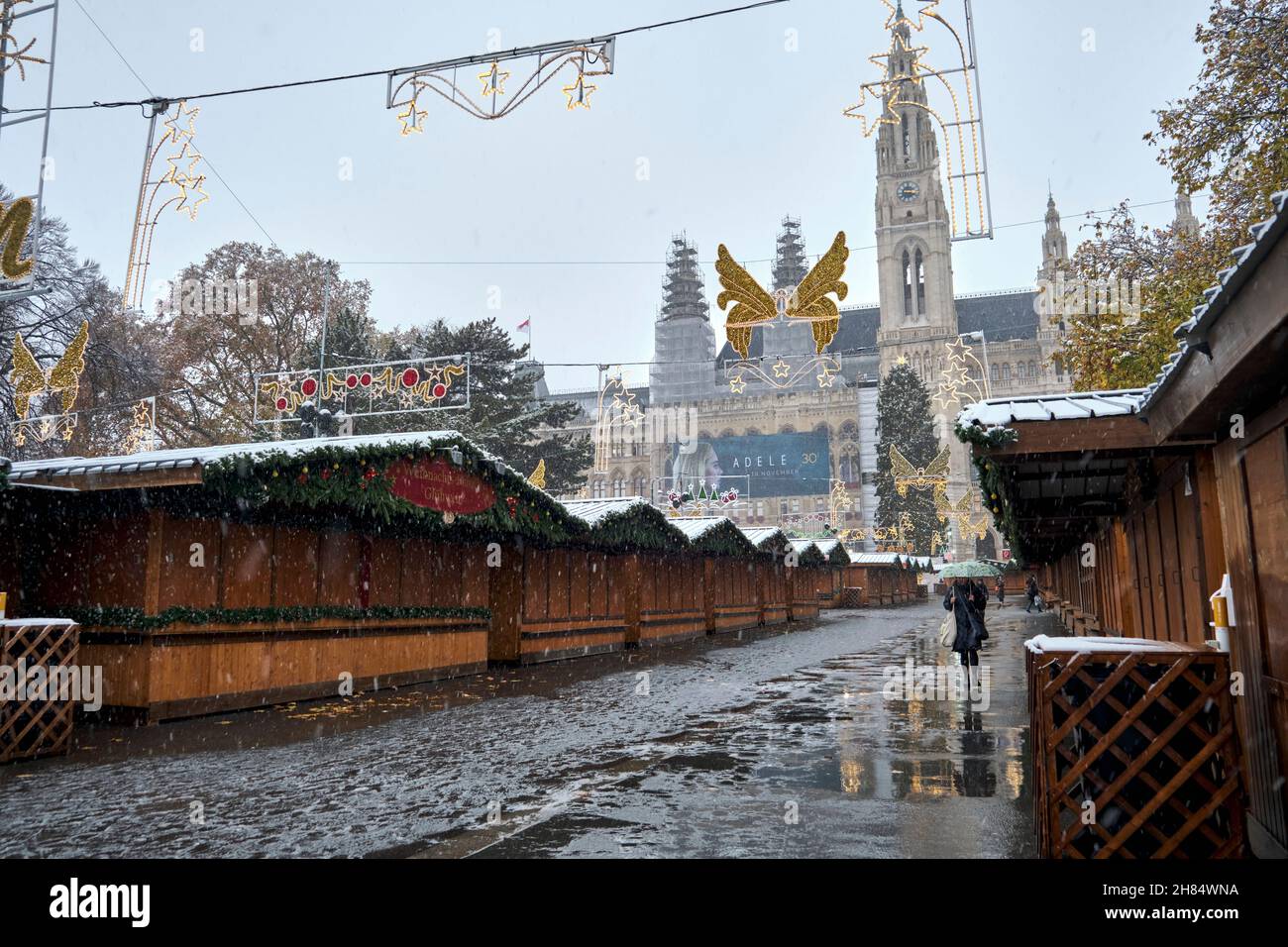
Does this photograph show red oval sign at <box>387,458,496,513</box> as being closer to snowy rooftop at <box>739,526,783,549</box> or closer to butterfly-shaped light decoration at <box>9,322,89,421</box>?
butterfly-shaped light decoration at <box>9,322,89,421</box>

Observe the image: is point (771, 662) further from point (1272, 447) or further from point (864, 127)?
point (1272, 447)

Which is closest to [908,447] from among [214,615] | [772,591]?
[772,591]

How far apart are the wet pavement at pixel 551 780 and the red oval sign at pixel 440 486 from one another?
3.02 meters

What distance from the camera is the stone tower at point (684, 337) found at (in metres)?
101

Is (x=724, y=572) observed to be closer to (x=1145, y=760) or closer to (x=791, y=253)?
(x=1145, y=760)

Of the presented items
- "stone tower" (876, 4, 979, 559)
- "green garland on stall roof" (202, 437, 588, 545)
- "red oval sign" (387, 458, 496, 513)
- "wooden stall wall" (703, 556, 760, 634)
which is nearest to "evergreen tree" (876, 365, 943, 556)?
"stone tower" (876, 4, 979, 559)

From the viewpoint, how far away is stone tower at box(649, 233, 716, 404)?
10106 centimetres

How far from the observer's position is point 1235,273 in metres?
3.89

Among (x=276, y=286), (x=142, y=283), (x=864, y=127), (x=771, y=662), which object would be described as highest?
(x=276, y=286)

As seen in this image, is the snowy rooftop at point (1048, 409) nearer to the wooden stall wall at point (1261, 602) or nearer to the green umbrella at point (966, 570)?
the wooden stall wall at point (1261, 602)
